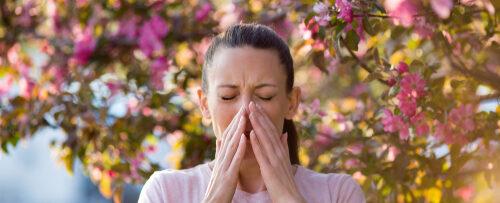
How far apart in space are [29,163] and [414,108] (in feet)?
15.8

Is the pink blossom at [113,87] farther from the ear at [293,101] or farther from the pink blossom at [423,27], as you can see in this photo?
the ear at [293,101]

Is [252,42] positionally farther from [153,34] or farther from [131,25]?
[131,25]

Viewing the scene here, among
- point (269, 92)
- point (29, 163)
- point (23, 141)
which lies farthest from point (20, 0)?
point (269, 92)

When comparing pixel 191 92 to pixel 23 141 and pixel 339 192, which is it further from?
pixel 339 192

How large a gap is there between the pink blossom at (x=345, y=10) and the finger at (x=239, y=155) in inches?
28.6

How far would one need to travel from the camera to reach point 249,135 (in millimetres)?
2389

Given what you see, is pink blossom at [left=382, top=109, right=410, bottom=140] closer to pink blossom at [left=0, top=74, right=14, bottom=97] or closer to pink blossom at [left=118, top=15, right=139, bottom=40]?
pink blossom at [left=118, top=15, right=139, bottom=40]

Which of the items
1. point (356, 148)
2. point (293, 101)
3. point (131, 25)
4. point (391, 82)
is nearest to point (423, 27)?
point (391, 82)

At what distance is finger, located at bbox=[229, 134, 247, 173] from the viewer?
234cm

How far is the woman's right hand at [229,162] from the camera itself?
2.34 metres

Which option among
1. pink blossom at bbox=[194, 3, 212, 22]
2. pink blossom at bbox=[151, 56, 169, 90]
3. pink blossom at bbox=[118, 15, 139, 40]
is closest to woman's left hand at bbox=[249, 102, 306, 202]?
pink blossom at bbox=[151, 56, 169, 90]

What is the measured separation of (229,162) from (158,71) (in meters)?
2.12

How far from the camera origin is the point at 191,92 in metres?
4.30

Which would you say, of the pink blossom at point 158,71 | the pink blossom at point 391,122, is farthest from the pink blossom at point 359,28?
the pink blossom at point 158,71
